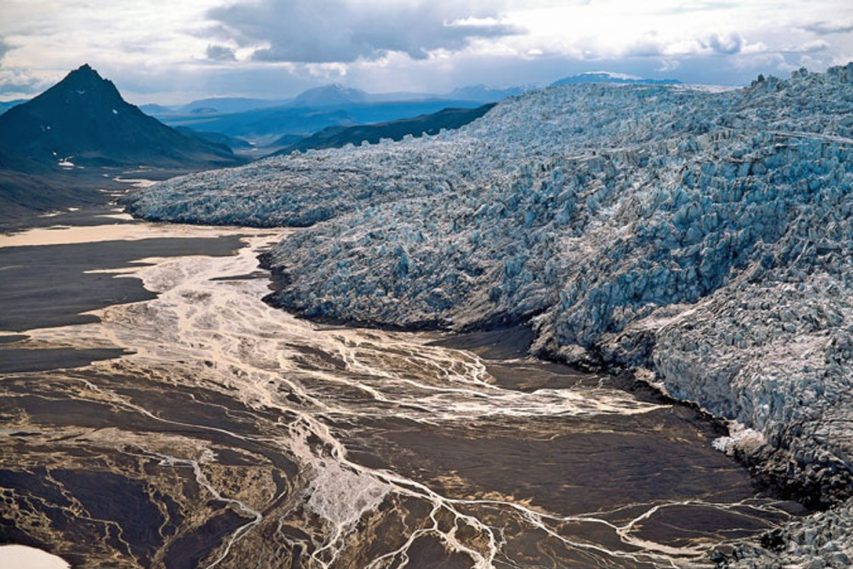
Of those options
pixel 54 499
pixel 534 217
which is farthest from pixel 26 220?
pixel 54 499

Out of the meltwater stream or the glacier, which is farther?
the glacier

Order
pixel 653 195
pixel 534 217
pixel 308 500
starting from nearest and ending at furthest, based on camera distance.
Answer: pixel 308 500
pixel 653 195
pixel 534 217

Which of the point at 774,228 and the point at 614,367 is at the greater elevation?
the point at 774,228

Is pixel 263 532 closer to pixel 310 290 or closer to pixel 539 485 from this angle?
pixel 539 485

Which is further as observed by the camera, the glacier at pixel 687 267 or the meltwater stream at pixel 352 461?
the glacier at pixel 687 267

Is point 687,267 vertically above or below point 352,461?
above
